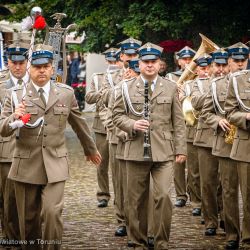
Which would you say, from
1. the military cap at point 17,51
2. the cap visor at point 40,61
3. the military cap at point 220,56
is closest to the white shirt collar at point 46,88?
the cap visor at point 40,61

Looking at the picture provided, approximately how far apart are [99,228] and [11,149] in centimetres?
213

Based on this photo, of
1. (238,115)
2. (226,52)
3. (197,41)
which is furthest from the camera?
(197,41)

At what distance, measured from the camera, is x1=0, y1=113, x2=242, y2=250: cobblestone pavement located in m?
11.7

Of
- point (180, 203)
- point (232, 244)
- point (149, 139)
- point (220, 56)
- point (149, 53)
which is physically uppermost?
point (149, 53)

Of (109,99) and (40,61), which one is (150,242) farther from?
(40,61)

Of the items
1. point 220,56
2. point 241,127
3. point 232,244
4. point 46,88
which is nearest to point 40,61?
point 46,88

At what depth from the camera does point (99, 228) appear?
12.9 meters

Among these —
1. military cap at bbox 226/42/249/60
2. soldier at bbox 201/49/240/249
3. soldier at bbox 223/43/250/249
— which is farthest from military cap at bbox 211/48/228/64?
soldier at bbox 223/43/250/249

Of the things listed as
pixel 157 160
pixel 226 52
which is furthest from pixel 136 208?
pixel 226 52

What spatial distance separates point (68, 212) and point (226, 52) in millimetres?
3616

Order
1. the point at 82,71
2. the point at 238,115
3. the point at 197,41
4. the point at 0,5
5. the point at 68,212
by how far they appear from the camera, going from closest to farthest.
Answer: the point at 238,115, the point at 68,212, the point at 197,41, the point at 0,5, the point at 82,71

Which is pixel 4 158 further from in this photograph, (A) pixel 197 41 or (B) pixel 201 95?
(A) pixel 197 41

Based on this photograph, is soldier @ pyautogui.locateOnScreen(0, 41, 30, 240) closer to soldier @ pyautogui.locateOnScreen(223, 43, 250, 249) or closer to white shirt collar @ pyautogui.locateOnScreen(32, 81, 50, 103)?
white shirt collar @ pyautogui.locateOnScreen(32, 81, 50, 103)

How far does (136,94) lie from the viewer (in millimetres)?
11109
